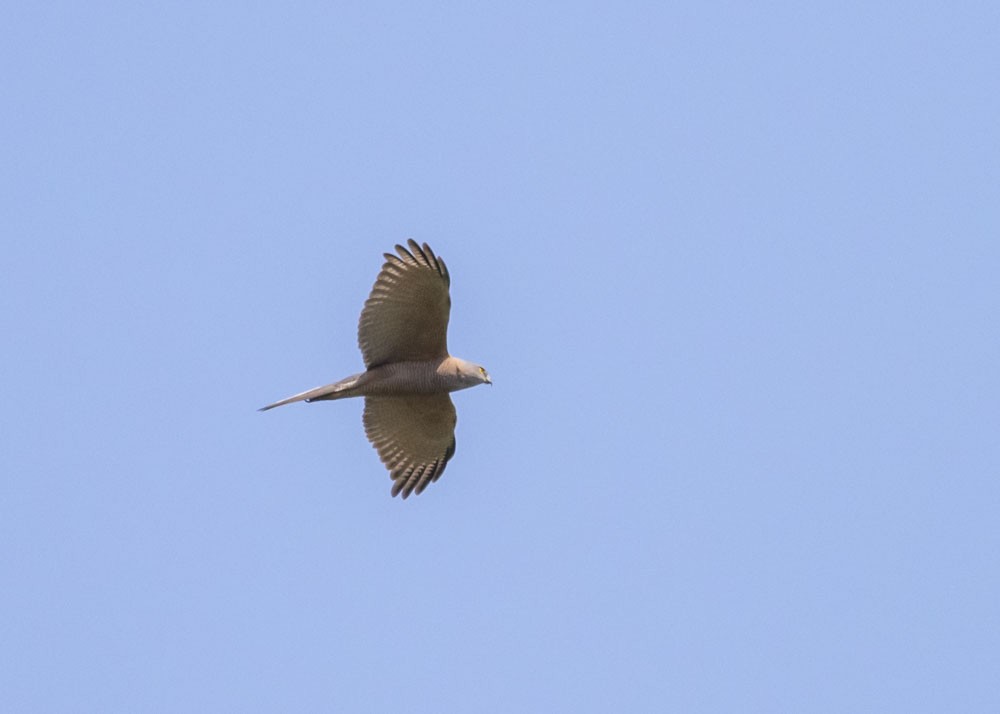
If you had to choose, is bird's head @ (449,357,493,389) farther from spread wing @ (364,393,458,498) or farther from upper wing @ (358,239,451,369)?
spread wing @ (364,393,458,498)

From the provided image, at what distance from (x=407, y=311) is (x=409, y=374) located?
88 cm

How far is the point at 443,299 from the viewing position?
18.2m

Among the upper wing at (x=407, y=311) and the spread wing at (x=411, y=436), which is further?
the spread wing at (x=411, y=436)

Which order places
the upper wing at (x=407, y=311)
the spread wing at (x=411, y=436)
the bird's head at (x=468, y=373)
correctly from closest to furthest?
the upper wing at (x=407, y=311) < the bird's head at (x=468, y=373) < the spread wing at (x=411, y=436)

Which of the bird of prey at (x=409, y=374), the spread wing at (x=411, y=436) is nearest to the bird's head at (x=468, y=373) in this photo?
the bird of prey at (x=409, y=374)

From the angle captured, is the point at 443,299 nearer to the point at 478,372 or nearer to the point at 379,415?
the point at 478,372

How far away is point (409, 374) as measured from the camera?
18906 millimetres

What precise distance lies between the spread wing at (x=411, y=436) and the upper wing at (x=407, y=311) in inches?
32.7

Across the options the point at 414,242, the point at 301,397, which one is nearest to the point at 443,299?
the point at 414,242

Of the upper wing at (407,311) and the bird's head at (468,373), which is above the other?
the upper wing at (407,311)

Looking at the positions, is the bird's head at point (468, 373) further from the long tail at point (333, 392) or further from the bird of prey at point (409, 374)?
the long tail at point (333, 392)

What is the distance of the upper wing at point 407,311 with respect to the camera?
18.0 metres

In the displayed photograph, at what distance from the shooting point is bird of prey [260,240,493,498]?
59.5ft

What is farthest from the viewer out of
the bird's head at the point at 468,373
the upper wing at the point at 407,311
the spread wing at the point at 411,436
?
the spread wing at the point at 411,436
